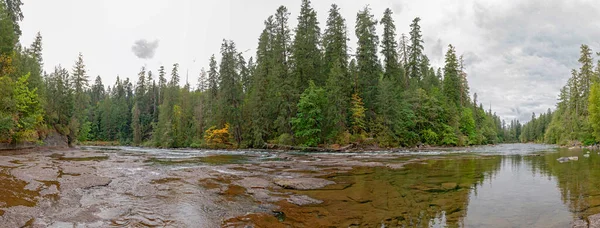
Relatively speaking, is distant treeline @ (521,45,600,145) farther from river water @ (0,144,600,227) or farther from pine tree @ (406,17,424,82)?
river water @ (0,144,600,227)

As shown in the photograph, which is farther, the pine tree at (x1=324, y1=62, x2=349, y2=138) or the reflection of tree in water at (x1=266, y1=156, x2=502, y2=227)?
the pine tree at (x1=324, y1=62, x2=349, y2=138)

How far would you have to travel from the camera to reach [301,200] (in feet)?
32.4

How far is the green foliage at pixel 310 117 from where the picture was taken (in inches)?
1636

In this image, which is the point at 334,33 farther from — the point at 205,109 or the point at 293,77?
A: the point at 205,109

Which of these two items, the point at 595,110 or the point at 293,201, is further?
the point at 595,110

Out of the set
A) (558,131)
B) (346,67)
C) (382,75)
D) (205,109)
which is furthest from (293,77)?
(558,131)

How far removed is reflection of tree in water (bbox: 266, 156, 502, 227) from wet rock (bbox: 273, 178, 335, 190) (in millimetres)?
571

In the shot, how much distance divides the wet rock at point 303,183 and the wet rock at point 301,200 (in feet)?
5.36

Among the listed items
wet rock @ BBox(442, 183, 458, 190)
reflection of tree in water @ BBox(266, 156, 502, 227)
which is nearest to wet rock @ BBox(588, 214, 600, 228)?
reflection of tree in water @ BBox(266, 156, 502, 227)

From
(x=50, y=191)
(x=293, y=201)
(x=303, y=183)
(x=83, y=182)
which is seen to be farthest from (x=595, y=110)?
(x=50, y=191)

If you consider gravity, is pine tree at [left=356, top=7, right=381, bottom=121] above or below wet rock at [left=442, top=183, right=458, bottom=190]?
above

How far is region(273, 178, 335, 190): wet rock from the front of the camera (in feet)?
39.7

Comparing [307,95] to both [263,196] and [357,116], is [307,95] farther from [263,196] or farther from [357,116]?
[263,196]

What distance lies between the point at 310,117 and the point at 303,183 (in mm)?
29287
